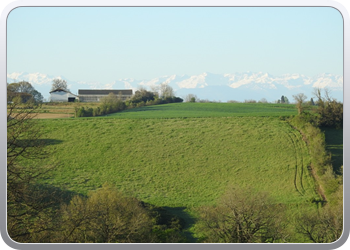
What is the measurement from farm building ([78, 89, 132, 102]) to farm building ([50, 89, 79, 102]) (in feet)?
0.98

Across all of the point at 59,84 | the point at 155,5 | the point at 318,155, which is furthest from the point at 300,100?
the point at 155,5

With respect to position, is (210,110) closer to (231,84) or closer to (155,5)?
(231,84)

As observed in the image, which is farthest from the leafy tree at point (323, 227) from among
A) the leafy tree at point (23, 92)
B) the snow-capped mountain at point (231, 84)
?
the leafy tree at point (23, 92)

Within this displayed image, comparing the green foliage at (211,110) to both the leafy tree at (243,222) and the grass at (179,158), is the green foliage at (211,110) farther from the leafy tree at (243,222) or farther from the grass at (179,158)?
the leafy tree at (243,222)

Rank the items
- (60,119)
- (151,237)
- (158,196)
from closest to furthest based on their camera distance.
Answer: (151,237) < (158,196) < (60,119)

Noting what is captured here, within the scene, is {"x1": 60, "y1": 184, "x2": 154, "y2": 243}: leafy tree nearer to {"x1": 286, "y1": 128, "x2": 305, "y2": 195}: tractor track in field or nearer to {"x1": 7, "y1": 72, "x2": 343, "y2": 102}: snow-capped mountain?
{"x1": 7, "y1": 72, "x2": 343, "y2": 102}: snow-capped mountain

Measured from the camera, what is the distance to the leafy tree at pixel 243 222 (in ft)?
28.3

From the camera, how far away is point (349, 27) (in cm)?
659

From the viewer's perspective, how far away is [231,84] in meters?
12.5

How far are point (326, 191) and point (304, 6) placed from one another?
8.41 meters

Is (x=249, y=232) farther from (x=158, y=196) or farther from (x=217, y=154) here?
(x=217, y=154)

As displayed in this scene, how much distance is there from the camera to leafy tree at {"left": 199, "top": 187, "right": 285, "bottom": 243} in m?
8.61

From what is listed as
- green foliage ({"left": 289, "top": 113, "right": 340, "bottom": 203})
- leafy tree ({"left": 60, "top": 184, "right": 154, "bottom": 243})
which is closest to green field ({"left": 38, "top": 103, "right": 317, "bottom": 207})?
green foliage ({"left": 289, "top": 113, "right": 340, "bottom": 203})

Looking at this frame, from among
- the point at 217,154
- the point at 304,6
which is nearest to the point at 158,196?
the point at 217,154
